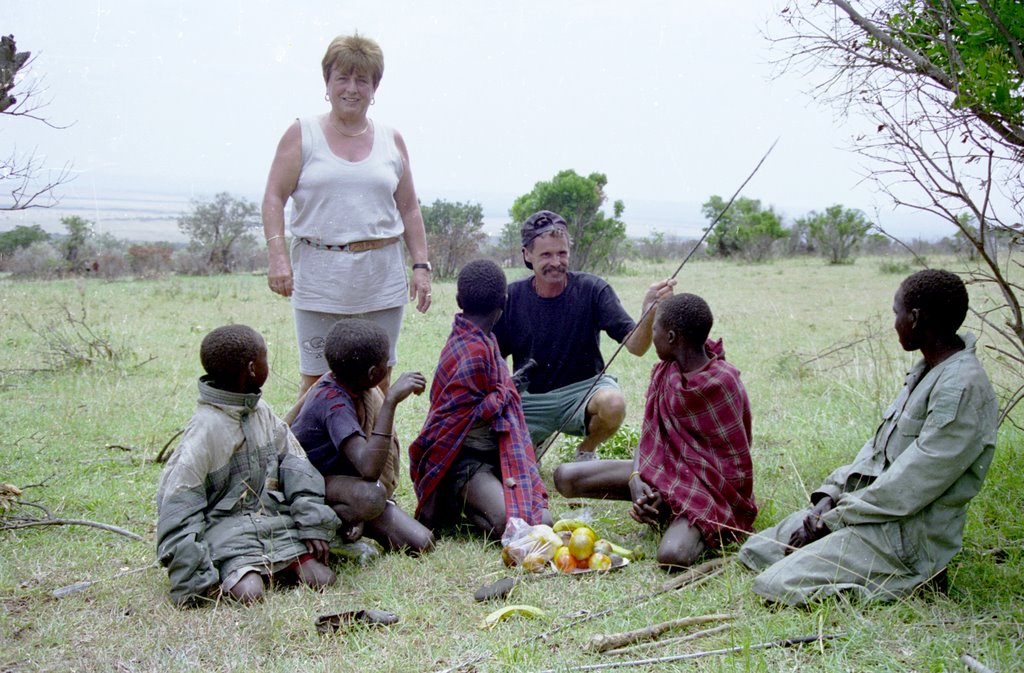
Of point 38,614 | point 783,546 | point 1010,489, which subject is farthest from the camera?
point 1010,489

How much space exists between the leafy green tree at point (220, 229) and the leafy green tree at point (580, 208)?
8009 mm

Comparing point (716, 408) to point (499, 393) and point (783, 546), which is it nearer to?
point (783, 546)

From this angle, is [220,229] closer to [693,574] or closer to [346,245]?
[346,245]

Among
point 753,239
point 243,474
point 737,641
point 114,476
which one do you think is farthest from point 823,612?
point 753,239

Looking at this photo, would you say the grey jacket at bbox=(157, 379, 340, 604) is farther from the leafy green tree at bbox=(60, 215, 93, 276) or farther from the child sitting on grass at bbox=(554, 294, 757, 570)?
the leafy green tree at bbox=(60, 215, 93, 276)

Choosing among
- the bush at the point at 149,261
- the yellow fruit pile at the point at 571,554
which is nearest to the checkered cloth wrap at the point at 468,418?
the yellow fruit pile at the point at 571,554

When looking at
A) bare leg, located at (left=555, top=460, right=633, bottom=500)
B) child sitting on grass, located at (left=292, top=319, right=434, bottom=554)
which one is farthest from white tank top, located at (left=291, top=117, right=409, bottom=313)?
bare leg, located at (left=555, top=460, right=633, bottom=500)

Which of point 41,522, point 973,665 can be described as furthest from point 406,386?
point 973,665

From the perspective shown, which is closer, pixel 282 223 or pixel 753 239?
pixel 282 223

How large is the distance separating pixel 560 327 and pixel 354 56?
1.60m

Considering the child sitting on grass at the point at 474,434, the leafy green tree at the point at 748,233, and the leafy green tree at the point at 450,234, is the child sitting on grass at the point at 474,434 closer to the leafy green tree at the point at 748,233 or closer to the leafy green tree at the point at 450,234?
the leafy green tree at the point at 450,234

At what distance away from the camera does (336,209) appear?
4.01 meters

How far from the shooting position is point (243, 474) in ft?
10.3

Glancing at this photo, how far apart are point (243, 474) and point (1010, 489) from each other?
3153mm
